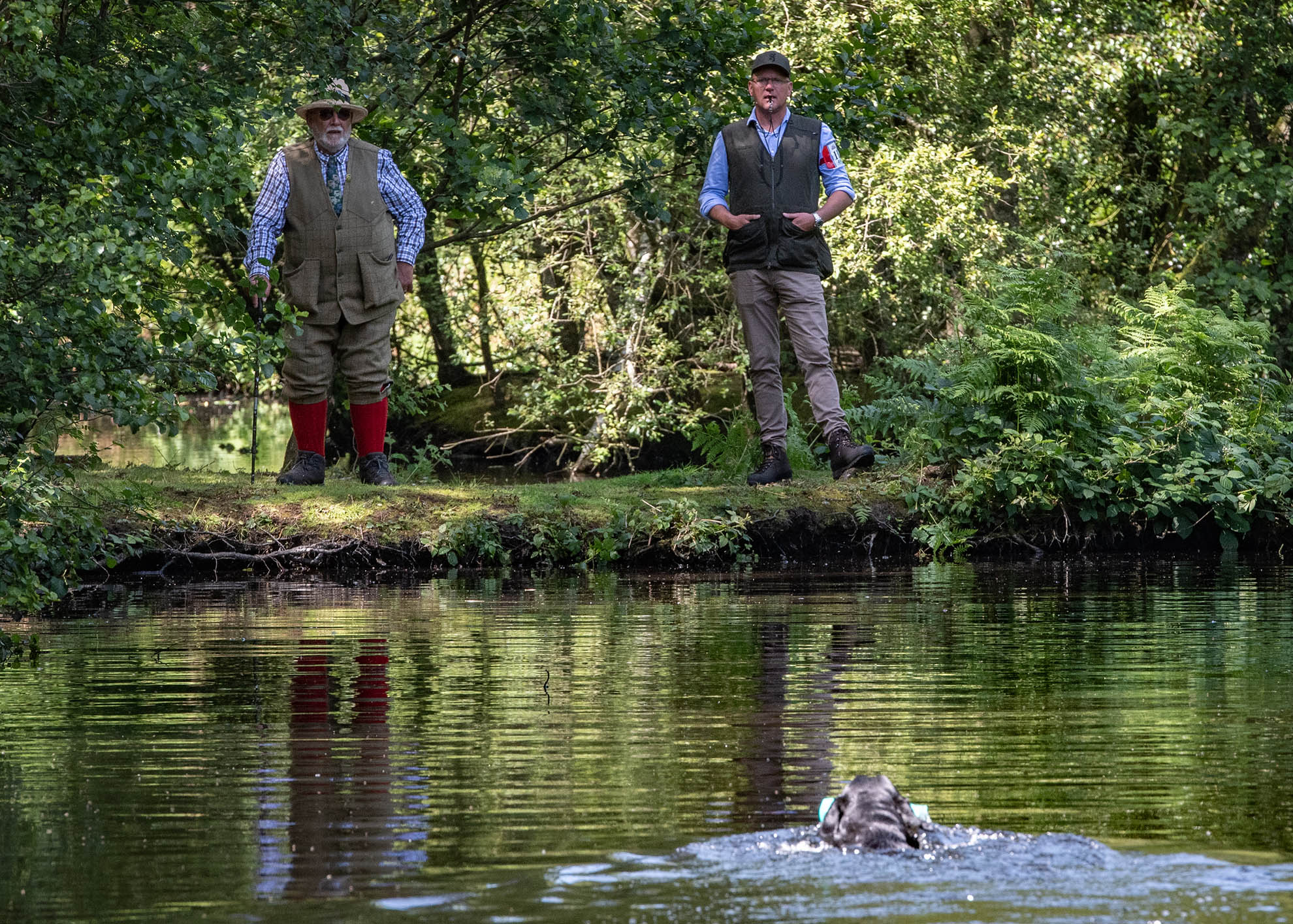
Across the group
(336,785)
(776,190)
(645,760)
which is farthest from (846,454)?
(336,785)

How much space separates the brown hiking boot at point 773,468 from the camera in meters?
10.7

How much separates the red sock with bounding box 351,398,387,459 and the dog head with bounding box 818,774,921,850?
277 inches

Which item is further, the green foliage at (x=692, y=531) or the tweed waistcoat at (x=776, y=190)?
the tweed waistcoat at (x=776, y=190)

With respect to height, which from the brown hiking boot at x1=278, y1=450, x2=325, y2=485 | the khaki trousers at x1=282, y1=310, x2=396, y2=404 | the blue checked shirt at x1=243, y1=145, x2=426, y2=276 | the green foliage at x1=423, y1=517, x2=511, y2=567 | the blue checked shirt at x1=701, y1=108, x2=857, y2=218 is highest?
the blue checked shirt at x1=701, y1=108, x2=857, y2=218

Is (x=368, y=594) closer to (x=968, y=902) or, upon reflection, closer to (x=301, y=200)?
(x=301, y=200)

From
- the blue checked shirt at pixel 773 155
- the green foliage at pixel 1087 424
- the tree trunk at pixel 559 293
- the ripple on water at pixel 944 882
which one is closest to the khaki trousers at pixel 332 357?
the blue checked shirt at pixel 773 155

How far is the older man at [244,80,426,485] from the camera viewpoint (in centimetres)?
991

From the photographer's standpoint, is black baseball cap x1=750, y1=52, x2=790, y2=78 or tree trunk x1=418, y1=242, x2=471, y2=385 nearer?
black baseball cap x1=750, y1=52, x2=790, y2=78

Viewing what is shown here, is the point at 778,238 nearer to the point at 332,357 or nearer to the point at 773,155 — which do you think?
the point at 773,155

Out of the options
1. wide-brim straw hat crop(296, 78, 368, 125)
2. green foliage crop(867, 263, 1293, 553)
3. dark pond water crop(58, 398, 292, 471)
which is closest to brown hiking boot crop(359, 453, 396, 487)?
dark pond water crop(58, 398, 292, 471)

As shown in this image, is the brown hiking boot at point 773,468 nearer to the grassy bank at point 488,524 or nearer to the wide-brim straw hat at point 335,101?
the grassy bank at point 488,524

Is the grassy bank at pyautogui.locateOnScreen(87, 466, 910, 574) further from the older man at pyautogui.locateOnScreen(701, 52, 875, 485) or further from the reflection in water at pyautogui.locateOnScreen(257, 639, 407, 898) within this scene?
the reflection in water at pyautogui.locateOnScreen(257, 639, 407, 898)

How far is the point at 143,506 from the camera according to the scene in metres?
8.80

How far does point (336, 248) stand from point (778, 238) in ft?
8.99
